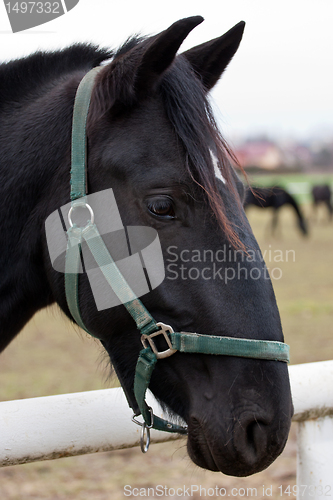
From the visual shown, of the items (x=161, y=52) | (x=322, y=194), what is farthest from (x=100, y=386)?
(x=322, y=194)

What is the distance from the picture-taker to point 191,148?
150 centimetres

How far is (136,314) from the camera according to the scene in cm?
150

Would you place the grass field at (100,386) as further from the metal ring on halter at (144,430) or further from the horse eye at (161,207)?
the horse eye at (161,207)

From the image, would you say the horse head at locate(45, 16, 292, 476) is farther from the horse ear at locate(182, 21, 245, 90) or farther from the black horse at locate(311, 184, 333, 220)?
the black horse at locate(311, 184, 333, 220)

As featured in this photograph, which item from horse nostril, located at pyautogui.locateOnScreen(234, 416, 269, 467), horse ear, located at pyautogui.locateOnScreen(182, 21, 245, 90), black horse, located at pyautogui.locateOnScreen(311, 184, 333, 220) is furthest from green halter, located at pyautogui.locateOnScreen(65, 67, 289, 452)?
black horse, located at pyautogui.locateOnScreen(311, 184, 333, 220)

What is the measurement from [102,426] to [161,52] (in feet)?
4.64

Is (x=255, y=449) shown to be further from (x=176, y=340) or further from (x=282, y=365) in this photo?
(x=176, y=340)

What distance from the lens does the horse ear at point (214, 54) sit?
1653mm

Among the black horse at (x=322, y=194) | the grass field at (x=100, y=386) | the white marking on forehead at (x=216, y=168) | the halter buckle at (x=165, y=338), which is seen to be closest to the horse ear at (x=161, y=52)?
the white marking on forehead at (x=216, y=168)

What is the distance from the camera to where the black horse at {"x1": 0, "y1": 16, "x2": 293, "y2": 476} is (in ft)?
4.61

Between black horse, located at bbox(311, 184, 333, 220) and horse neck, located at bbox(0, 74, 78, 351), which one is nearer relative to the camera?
horse neck, located at bbox(0, 74, 78, 351)

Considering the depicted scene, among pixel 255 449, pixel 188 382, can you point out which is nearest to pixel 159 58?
pixel 188 382

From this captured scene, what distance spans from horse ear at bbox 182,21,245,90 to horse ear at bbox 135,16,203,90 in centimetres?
28

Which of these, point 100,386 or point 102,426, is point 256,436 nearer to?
point 102,426
